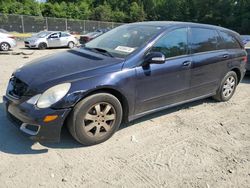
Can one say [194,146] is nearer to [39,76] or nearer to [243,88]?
[39,76]

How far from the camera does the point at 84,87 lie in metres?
3.54

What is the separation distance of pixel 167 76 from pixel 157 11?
62.6 meters

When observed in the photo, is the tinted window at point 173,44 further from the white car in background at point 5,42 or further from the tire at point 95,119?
the white car in background at point 5,42

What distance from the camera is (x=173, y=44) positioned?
15.0 feet

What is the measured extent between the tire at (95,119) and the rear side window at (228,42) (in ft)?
9.39

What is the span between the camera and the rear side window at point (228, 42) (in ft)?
18.2

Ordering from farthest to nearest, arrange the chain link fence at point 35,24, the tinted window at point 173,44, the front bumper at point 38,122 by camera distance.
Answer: the chain link fence at point 35,24, the tinted window at point 173,44, the front bumper at point 38,122

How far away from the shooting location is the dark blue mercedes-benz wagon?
3.46 m

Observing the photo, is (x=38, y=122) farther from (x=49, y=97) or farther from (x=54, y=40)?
(x=54, y=40)

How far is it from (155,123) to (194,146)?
881mm

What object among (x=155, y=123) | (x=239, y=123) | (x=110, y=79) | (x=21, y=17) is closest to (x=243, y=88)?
(x=239, y=123)

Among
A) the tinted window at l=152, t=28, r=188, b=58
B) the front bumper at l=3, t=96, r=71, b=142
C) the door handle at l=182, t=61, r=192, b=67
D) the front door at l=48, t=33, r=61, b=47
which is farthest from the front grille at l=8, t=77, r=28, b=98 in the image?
the front door at l=48, t=33, r=61, b=47

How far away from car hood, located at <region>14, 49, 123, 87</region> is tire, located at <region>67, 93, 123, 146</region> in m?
0.35

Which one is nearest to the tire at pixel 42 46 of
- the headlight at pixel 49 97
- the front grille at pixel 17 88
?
the front grille at pixel 17 88
